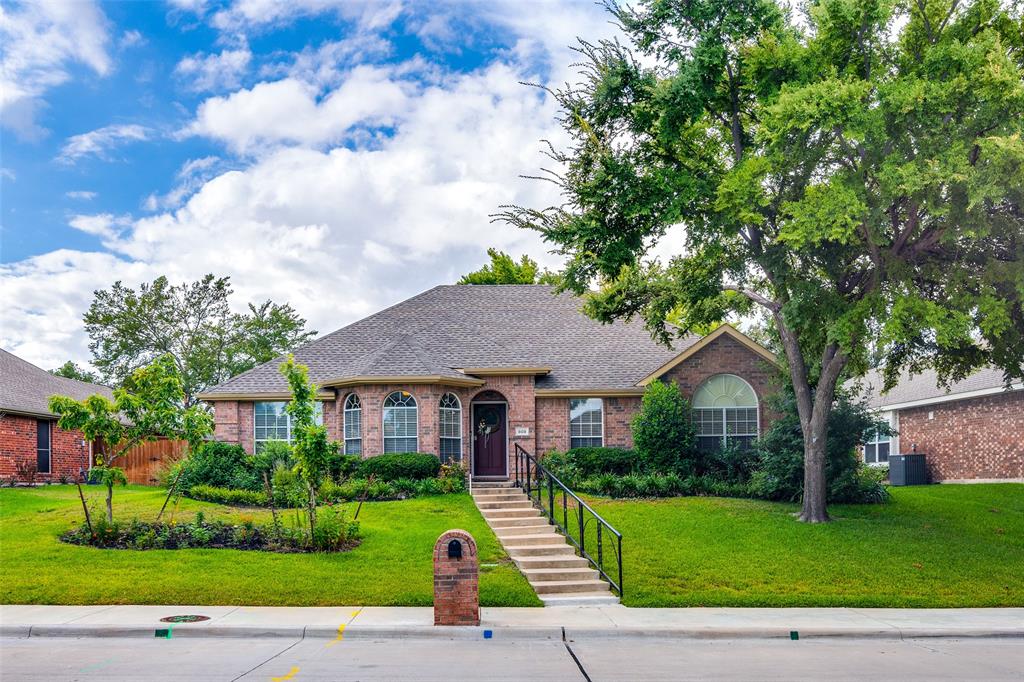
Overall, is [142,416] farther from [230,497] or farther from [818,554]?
[818,554]

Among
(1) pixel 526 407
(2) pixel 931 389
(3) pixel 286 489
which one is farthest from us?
(2) pixel 931 389

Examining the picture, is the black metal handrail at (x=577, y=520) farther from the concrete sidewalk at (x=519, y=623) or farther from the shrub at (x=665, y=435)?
the shrub at (x=665, y=435)

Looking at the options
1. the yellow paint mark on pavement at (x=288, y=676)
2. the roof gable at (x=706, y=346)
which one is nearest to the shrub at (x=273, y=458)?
the roof gable at (x=706, y=346)

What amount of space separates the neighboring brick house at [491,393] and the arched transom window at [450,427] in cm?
3

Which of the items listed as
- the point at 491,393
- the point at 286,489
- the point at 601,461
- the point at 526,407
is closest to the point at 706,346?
the point at 601,461

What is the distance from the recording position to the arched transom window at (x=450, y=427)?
2273 centimetres

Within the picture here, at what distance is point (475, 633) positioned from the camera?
1084 cm

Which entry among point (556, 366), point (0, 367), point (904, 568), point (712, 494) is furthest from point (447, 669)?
point (0, 367)

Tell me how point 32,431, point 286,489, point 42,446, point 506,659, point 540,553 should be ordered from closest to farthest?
point 506,659, point 540,553, point 286,489, point 32,431, point 42,446

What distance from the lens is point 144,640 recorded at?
10.5 metres

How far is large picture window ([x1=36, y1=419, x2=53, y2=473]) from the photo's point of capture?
→ 2978cm

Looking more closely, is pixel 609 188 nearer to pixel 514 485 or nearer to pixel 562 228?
pixel 562 228

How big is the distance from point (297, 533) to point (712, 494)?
1045 centimetres

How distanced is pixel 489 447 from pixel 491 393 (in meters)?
1.47
